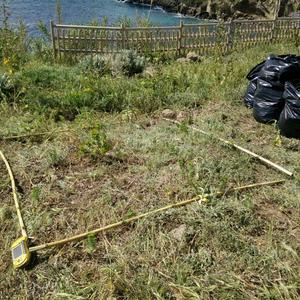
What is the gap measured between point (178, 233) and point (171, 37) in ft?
22.0

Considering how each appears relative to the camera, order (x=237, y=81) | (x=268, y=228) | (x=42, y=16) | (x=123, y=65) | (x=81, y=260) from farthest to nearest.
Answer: (x=42, y=16) → (x=123, y=65) → (x=237, y=81) → (x=268, y=228) → (x=81, y=260)

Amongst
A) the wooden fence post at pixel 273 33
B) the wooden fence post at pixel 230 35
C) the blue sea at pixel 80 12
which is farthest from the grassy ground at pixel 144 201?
the blue sea at pixel 80 12

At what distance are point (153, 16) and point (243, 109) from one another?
1976 centimetres

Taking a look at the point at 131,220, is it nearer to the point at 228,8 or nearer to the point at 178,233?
the point at 178,233

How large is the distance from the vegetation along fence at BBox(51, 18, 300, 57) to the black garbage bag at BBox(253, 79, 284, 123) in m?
3.96

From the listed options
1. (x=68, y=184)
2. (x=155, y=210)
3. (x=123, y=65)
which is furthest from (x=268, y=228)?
(x=123, y=65)

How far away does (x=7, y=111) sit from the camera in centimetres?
418

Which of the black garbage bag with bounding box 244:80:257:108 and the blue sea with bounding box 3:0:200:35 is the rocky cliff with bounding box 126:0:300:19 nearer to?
the blue sea with bounding box 3:0:200:35

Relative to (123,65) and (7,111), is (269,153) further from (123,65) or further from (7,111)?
(123,65)

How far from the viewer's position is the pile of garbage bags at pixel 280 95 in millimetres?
3762

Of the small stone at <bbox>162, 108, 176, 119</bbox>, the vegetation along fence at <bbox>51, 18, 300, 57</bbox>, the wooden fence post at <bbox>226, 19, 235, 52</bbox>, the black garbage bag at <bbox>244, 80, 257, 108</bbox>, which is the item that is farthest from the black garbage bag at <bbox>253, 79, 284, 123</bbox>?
the wooden fence post at <bbox>226, 19, 235, 52</bbox>

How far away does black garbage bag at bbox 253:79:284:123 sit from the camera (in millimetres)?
4070

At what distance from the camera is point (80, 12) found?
19.3 m

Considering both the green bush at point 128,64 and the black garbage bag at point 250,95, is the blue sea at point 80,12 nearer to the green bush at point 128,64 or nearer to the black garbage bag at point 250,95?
the green bush at point 128,64
